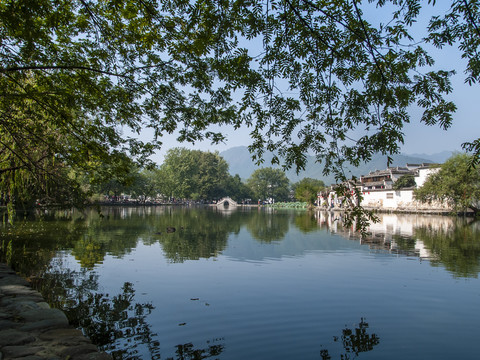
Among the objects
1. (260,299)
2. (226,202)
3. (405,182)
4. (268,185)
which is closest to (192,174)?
(226,202)

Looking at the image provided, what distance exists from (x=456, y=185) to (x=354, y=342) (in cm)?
4977

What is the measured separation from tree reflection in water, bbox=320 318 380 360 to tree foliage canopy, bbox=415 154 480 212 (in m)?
46.6

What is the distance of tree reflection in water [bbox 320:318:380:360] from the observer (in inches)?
237

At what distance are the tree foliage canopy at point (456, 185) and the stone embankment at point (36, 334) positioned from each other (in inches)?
2020

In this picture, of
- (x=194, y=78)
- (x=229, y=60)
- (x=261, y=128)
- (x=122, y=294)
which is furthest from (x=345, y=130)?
(x=122, y=294)

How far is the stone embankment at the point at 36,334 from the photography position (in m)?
4.08

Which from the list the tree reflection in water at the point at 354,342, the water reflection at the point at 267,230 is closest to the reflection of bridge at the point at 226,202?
the water reflection at the point at 267,230

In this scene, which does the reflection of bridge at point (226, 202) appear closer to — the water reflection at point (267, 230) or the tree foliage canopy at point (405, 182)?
the tree foliage canopy at point (405, 182)

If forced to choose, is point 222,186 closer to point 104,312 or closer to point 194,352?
point 104,312

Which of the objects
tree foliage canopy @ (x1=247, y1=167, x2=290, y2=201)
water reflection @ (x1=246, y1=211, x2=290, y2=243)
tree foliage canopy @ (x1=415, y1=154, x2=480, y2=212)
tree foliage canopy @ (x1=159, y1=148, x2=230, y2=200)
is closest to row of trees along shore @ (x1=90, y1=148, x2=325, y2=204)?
tree foliage canopy @ (x1=159, y1=148, x2=230, y2=200)

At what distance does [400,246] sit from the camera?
19297mm

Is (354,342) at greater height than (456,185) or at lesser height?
lesser

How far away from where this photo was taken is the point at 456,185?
4706 centimetres

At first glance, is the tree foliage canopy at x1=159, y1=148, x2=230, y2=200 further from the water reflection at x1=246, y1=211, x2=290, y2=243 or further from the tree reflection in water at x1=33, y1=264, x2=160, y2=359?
the tree reflection in water at x1=33, y1=264, x2=160, y2=359
